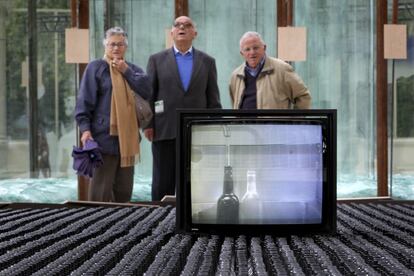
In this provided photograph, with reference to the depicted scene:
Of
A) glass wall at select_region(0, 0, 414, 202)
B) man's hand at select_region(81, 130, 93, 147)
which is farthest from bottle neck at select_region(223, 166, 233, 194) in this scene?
glass wall at select_region(0, 0, 414, 202)

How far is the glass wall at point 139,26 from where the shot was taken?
14.2 ft

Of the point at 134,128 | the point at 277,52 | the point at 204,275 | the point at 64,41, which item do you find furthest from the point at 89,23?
the point at 204,275

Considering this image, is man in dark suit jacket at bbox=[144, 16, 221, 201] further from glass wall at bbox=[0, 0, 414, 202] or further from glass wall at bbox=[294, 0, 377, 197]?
glass wall at bbox=[294, 0, 377, 197]

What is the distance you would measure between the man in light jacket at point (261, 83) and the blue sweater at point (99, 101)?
0.47 m

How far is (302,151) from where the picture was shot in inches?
35.7

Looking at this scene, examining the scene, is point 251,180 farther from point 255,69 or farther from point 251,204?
point 255,69

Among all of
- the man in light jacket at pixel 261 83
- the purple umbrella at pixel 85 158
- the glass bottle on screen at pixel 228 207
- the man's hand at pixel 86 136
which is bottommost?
the purple umbrella at pixel 85 158

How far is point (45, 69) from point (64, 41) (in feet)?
0.67

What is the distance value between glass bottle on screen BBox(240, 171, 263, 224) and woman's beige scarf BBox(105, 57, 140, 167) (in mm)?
2078

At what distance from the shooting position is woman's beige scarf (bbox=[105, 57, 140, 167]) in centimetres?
294

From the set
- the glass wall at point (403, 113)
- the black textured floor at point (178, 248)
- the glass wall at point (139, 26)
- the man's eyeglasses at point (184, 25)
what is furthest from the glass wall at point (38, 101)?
the black textured floor at point (178, 248)

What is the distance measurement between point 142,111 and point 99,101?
23cm

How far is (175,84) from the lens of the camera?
3180 millimetres

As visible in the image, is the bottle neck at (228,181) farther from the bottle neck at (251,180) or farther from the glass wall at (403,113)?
the glass wall at (403,113)
